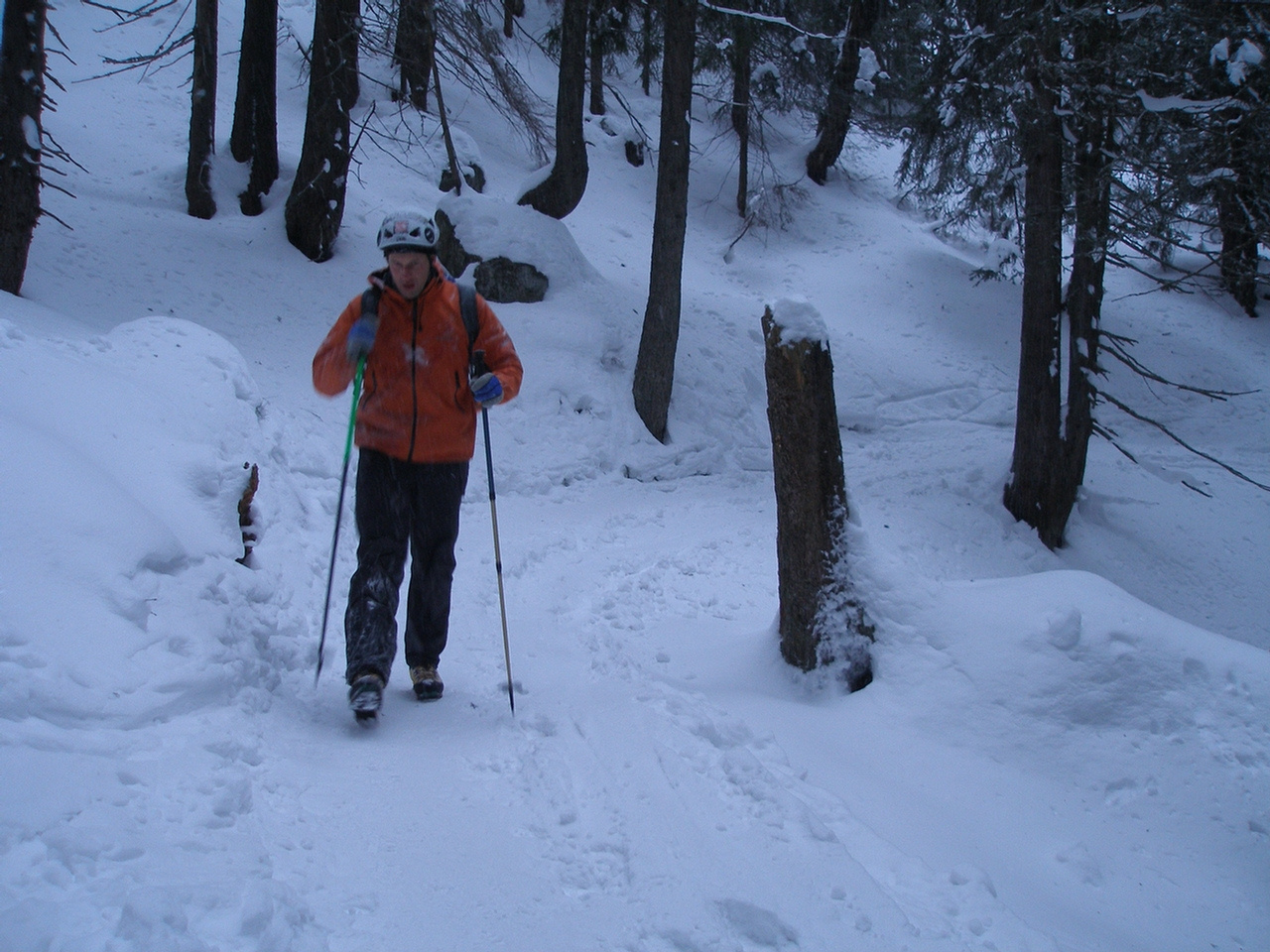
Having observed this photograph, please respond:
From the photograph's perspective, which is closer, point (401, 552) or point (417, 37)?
point (401, 552)

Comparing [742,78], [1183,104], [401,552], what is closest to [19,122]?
[401,552]

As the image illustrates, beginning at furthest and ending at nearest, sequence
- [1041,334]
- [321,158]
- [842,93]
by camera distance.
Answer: [842,93] < [321,158] < [1041,334]

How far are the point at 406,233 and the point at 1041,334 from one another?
298 inches

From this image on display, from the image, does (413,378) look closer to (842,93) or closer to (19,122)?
(19,122)

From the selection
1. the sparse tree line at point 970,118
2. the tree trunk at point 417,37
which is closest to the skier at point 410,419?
the sparse tree line at point 970,118

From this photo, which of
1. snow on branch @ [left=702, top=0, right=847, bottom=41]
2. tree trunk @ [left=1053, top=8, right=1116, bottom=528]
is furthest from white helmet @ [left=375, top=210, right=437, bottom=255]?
snow on branch @ [left=702, top=0, right=847, bottom=41]

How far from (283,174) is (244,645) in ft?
36.0

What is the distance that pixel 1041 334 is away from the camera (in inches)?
353

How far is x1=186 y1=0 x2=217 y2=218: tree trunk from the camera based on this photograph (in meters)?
11.3

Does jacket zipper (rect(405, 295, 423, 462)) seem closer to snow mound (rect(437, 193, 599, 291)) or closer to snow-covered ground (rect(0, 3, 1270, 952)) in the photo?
snow-covered ground (rect(0, 3, 1270, 952))

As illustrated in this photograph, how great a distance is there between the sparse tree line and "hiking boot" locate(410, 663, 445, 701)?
21.0 feet

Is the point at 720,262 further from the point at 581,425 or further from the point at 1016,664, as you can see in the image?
the point at 1016,664

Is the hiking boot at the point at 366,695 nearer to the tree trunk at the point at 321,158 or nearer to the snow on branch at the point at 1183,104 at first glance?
the snow on branch at the point at 1183,104

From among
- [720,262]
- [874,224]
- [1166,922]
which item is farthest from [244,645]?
[874,224]
